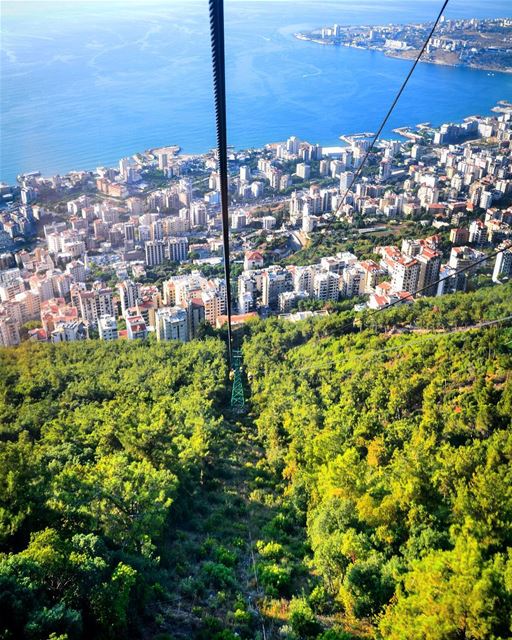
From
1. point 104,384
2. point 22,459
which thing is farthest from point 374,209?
point 22,459

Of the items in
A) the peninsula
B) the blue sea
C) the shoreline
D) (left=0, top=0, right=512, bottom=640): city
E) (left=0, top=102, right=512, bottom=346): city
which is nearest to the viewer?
(left=0, top=0, right=512, bottom=640): city

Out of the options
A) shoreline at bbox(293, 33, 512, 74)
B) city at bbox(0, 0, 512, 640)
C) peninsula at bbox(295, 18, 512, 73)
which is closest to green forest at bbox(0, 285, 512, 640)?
city at bbox(0, 0, 512, 640)

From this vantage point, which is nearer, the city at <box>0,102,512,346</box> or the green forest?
the green forest

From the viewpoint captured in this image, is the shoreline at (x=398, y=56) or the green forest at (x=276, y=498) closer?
the green forest at (x=276, y=498)

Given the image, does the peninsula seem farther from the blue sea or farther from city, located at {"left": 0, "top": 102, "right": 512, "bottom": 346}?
city, located at {"left": 0, "top": 102, "right": 512, "bottom": 346}

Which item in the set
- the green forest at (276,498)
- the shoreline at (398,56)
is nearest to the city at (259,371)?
the green forest at (276,498)

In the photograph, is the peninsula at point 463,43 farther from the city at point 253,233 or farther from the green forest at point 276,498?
the green forest at point 276,498

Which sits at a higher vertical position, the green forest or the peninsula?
the peninsula

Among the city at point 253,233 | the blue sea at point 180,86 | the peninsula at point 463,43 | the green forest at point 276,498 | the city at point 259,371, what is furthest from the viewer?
the blue sea at point 180,86
